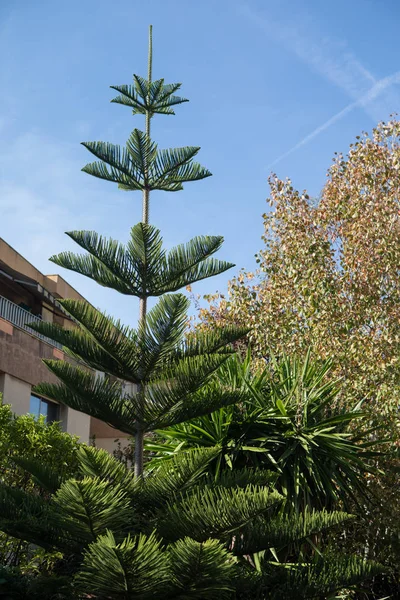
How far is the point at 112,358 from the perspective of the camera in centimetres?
711

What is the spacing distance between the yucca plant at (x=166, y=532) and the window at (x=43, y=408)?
10289mm

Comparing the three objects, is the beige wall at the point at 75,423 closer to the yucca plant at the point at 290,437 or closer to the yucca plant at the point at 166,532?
the yucca plant at the point at 290,437

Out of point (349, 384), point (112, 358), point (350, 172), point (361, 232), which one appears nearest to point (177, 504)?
point (112, 358)

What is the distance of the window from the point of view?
16.8 meters

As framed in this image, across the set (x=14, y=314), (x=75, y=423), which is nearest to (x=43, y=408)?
(x=75, y=423)

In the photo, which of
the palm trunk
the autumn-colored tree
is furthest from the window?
the palm trunk

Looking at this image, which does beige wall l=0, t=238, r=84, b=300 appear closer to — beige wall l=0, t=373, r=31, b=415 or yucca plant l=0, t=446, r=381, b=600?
beige wall l=0, t=373, r=31, b=415

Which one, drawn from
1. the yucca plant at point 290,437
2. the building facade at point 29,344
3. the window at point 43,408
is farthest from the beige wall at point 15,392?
the yucca plant at point 290,437

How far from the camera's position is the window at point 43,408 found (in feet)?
55.1

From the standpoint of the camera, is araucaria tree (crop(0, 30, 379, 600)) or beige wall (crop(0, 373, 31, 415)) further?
beige wall (crop(0, 373, 31, 415))

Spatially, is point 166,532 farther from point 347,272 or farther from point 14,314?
point 14,314

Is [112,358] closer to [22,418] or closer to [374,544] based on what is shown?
[22,418]

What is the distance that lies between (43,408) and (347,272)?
954 centimetres

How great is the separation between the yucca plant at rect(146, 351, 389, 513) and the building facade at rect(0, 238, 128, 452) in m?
4.68
